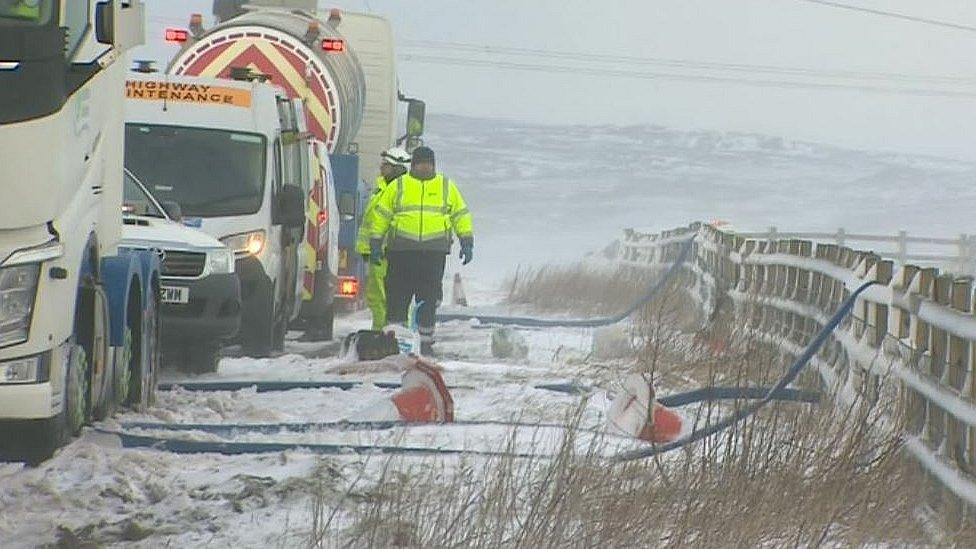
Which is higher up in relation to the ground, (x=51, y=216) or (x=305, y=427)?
(x=51, y=216)

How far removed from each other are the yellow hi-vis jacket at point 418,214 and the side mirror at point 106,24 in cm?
891

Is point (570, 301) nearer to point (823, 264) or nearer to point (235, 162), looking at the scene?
point (235, 162)

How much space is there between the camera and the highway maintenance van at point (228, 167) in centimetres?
1911

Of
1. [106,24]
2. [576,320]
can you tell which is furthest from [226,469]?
[576,320]

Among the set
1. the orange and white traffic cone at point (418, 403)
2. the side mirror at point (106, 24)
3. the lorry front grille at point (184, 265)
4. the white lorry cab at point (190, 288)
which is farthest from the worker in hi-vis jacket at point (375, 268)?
the side mirror at point (106, 24)

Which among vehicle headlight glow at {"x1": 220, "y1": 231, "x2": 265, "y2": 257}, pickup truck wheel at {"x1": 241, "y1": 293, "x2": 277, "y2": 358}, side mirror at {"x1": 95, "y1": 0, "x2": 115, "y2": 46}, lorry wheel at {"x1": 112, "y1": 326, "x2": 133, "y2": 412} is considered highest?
side mirror at {"x1": 95, "y1": 0, "x2": 115, "y2": 46}

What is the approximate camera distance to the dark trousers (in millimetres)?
19281

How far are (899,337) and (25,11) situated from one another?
386 centimetres

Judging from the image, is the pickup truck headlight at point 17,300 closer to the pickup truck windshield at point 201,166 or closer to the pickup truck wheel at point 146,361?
the pickup truck wheel at point 146,361

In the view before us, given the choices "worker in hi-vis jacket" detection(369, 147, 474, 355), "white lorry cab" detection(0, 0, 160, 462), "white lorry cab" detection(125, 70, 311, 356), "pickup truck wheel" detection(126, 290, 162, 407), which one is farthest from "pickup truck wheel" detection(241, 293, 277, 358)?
"white lorry cab" detection(0, 0, 160, 462)

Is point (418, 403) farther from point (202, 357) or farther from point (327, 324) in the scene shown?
point (327, 324)

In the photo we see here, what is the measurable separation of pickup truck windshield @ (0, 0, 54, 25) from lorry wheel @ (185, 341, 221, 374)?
7.06 meters

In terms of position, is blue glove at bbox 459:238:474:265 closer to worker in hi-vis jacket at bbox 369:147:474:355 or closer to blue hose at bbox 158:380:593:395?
worker in hi-vis jacket at bbox 369:147:474:355

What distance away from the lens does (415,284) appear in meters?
19.4
